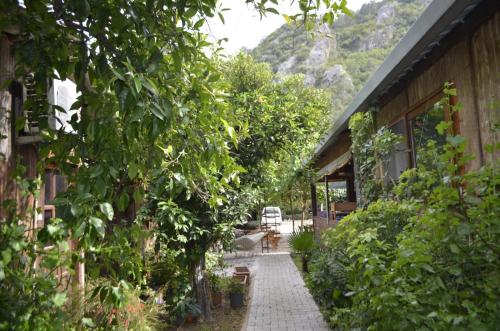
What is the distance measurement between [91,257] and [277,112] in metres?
5.61

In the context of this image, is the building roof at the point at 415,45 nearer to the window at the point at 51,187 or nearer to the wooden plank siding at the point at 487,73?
the wooden plank siding at the point at 487,73

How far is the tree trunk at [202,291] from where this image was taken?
6.87 m

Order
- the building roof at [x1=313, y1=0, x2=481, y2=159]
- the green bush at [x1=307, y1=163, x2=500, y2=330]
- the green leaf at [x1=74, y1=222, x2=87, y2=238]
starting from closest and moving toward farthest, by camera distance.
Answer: the green leaf at [x1=74, y1=222, x2=87, y2=238]
the green bush at [x1=307, y1=163, x2=500, y2=330]
the building roof at [x1=313, y1=0, x2=481, y2=159]

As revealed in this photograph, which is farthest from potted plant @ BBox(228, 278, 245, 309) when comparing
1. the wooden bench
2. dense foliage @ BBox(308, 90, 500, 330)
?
dense foliage @ BBox(308, 90, 500, 330)

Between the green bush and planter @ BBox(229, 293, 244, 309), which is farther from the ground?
the green bush

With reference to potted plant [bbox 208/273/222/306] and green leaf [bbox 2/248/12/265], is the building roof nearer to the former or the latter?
green leaf [bbox 2/248/12/265]

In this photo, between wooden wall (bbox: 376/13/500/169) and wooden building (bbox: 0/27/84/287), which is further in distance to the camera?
wooden building (bbox: 0/27/84/287)

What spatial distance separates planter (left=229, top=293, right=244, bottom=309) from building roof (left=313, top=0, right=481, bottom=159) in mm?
3764

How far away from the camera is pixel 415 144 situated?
16.1 feet

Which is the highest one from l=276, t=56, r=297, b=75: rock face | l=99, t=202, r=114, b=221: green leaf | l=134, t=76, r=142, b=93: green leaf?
l=276, t=56, r=297, b=75: rock face

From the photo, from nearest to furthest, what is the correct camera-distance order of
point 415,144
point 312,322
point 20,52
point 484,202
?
1. point 484,202
2. point 20,52
3. point 415,144
4. point 312,322

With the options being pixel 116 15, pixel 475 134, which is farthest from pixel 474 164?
pixel 116 15

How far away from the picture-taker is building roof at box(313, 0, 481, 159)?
2986 mm

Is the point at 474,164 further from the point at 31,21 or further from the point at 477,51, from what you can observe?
the point at 31,21
